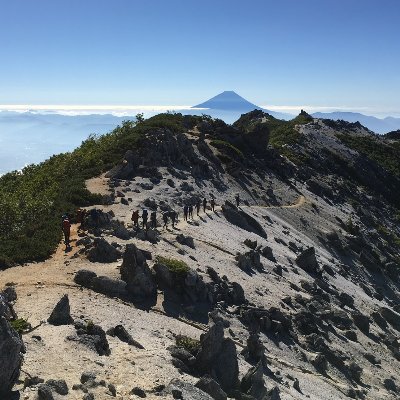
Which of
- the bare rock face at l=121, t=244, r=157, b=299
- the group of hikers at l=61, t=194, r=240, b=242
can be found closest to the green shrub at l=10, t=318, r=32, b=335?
the bare rock face at l=121, t=244, r=157, b=299

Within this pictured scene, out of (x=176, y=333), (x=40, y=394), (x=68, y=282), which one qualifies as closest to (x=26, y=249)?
(x=68, y=282)

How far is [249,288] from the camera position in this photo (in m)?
37.6

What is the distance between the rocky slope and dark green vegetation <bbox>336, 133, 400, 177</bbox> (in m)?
69.7

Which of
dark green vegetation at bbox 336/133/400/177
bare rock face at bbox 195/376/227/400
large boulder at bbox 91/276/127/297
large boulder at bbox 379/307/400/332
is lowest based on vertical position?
large boulder at bbox 379/307/400/332

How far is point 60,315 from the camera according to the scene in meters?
22.4

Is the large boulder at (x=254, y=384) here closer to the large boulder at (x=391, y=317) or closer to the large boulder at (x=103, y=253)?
the large boulder at (x=103, y=253)

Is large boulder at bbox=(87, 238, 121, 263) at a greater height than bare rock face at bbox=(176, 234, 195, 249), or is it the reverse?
large boulder at bbox=(87, 238, 121, 263)

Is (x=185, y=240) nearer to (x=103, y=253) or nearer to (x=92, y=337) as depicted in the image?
(x=103, y=253)

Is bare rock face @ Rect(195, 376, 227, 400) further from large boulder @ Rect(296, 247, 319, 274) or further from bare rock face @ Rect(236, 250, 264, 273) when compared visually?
large boulder @ Rect(296, 247, 319, 274)

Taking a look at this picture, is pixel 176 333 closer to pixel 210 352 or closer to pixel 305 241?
pixel 210 352

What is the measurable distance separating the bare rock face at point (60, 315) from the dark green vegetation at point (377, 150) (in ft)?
442

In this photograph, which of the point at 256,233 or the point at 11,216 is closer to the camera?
the point at 11,216

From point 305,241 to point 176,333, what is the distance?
42.7 metres

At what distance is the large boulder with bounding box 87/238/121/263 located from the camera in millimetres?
32531
